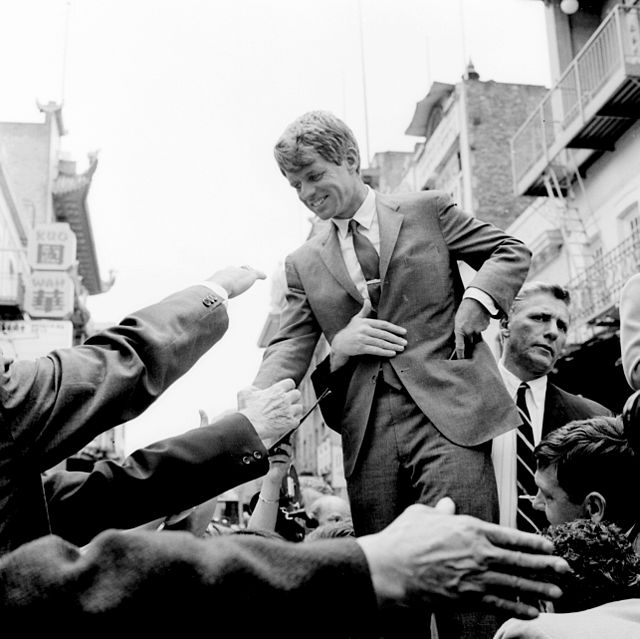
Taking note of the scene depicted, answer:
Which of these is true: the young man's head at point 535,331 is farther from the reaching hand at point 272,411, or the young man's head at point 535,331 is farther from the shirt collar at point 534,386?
the reaching hand at point 272,411

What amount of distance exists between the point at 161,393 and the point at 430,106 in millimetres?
27900

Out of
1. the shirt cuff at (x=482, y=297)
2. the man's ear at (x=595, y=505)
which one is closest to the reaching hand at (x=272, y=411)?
the shirt cuff at (x=482, y=297)

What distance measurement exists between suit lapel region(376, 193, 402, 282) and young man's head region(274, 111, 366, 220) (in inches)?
4.5

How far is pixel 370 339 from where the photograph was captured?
137 inches

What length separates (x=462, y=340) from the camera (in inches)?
134

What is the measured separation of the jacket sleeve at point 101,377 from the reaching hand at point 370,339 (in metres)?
0.76

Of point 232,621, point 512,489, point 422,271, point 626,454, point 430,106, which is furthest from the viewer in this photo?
point 430,106

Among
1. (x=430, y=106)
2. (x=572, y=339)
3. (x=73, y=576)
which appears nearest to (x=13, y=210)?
(x=430, y=106)

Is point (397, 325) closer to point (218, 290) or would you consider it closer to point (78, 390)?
point (218, 290)

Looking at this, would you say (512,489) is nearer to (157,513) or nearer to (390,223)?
(390,223)

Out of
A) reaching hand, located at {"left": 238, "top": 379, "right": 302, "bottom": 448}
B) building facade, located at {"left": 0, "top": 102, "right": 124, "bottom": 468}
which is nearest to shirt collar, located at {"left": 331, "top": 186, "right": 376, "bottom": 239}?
reaching hand, located at {"left": 238, "top": 379, "right": 302, "bottom": 448}

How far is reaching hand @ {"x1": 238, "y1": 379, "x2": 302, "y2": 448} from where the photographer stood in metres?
3.18

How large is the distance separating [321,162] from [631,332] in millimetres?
1387

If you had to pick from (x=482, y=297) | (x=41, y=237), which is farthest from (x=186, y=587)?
(x=41, y=237)
